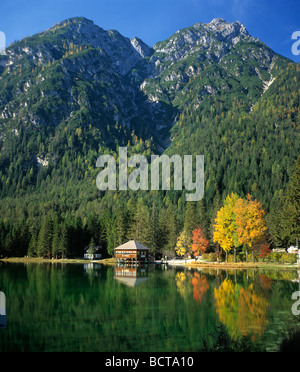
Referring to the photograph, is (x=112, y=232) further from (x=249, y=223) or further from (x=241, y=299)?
(x=241, y=299)

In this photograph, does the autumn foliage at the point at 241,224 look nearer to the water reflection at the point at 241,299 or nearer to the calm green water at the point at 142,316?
the water reflection at the point at 241,299

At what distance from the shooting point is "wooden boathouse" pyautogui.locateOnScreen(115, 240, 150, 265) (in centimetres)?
8429

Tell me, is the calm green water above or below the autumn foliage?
below

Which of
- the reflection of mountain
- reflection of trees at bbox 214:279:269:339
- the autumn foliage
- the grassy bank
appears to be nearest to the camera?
reflection of trees at bbox 214:279:269:339

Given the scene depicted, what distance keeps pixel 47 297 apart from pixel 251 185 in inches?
5244

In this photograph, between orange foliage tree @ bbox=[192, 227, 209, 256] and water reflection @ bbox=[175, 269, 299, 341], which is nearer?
water reflection @ bbox=[175, 269, 299, 341]

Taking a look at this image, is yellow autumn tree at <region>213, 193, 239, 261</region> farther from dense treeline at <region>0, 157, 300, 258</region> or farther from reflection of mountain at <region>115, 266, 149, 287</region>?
reflection of mountain at <region>115, 266, 149, 287</region>

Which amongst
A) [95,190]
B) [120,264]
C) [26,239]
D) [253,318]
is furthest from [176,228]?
[95,190]

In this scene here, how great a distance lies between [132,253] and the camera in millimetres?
84750

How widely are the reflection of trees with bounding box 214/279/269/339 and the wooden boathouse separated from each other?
47591 millimetres

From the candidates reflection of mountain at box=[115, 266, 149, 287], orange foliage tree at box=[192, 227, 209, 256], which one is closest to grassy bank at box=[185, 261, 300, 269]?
orange foliage tree at box=[192, 227, 209, 256]

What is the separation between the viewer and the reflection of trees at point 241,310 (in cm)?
2103

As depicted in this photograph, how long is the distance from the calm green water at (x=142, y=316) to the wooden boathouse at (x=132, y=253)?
141ft

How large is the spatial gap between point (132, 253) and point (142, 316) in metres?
59.7
